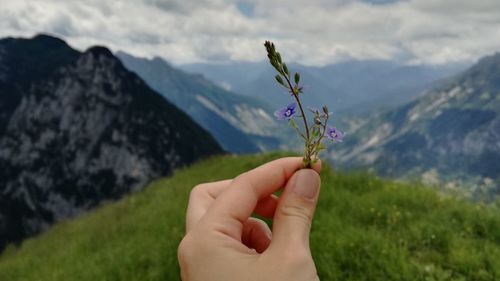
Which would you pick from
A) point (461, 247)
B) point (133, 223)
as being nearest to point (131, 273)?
point (133, 223)

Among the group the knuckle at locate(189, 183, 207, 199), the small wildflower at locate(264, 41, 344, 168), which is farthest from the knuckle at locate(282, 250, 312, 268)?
the knuckle at locate(189, 183, 207, 199)

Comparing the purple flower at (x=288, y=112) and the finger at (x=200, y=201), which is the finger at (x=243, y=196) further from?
the finger at (x=200, y=201)

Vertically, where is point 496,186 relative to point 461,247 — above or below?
above

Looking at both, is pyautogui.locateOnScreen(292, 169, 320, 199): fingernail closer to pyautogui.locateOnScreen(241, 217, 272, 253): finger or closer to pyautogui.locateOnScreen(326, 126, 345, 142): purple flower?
pyautogui.locateOnScreen(326, 126, 345, 142): purple flower

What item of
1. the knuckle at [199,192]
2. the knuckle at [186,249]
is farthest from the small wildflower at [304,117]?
the knuckle at [199,192]

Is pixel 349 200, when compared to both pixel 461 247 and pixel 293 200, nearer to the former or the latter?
pixel 461 247

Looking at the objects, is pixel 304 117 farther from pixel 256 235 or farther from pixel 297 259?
pixel 256 235

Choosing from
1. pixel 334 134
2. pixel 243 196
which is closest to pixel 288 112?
pixel 334 134
